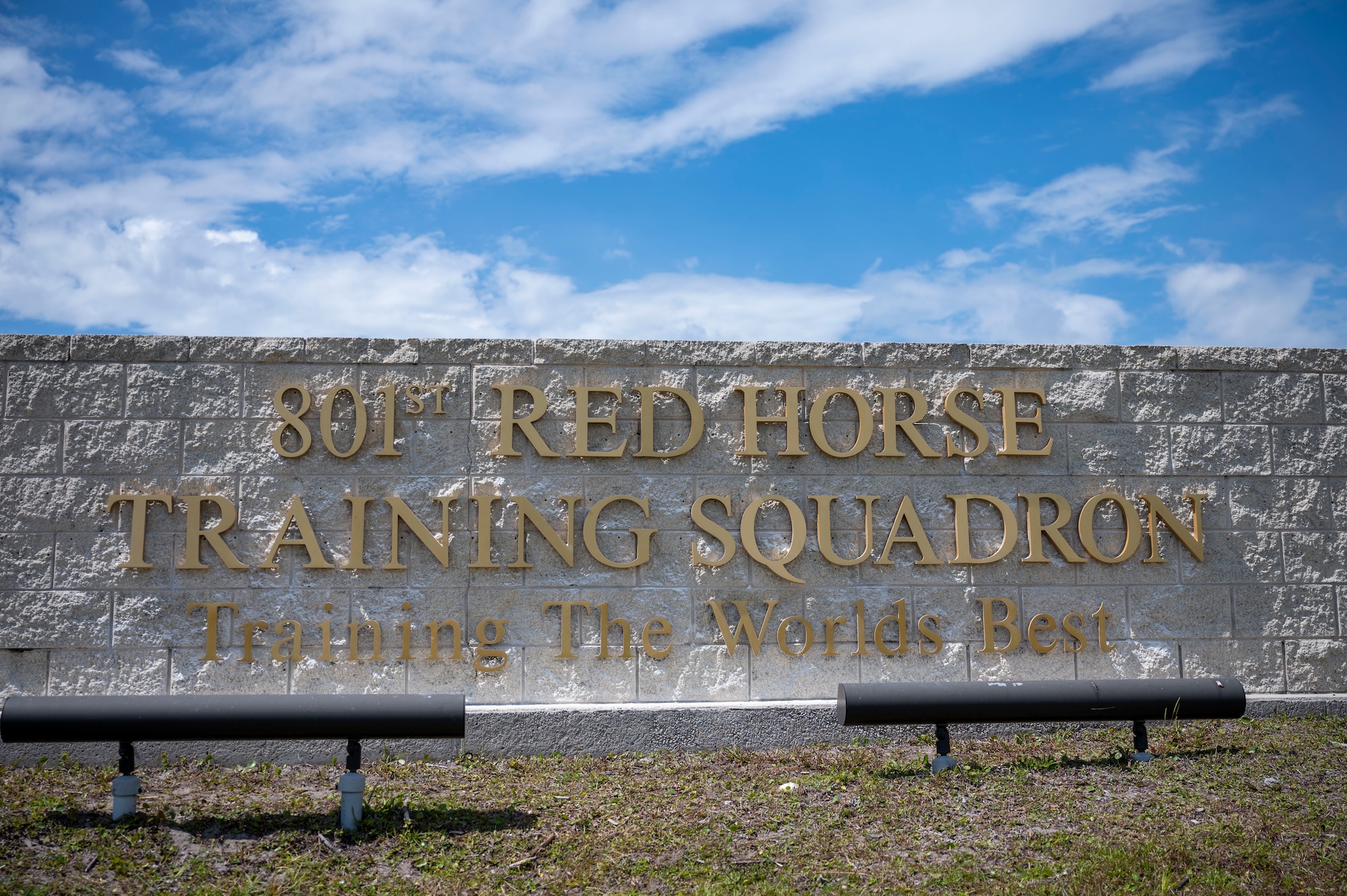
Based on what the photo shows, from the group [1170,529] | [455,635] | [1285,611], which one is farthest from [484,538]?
[1285,611]

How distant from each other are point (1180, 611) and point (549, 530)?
442 centimetres

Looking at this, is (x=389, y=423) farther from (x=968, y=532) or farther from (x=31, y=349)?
(x=968, y=532)

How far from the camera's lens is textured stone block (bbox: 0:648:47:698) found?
6152 millimetres

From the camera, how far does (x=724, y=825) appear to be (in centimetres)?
486

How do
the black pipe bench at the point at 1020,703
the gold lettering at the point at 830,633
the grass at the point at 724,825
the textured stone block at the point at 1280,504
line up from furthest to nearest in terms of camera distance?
the textured stone block at the point at 1280,504, the gold lettering at the point at 830,633, the black pipe bench at the point at 1020,703, the grass at the point at 724,825

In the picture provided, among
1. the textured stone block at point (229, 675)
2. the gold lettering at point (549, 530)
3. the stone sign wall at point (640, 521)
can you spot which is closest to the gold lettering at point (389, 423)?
the stone sign wall at point (640, 521)

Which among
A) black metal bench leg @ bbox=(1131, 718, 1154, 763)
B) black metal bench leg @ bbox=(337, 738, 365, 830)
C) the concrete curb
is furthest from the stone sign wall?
black metal bench leg @ bbox=(337, 738, 365, 830)

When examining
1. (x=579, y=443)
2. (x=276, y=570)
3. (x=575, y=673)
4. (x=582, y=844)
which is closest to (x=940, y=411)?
(x=579, y=443)

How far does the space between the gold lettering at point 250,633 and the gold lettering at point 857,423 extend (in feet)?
12.6

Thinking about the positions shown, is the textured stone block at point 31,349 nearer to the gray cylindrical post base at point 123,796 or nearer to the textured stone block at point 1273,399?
the gray cylindrical post base at point 123,796

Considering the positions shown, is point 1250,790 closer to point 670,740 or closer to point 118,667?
point 670,740

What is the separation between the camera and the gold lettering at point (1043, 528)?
6.70m

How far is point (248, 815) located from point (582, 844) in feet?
5.79

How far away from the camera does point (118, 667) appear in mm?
6215
